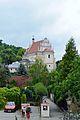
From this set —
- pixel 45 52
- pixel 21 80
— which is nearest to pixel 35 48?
pixel 45 52

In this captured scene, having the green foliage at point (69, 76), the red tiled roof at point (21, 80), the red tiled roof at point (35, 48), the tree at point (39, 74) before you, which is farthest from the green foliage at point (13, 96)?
the red tiled roof at point (35, 48)

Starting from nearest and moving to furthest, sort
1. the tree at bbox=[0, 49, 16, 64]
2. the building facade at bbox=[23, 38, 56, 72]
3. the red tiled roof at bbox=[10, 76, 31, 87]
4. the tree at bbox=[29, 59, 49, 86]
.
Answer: the tree at bbox=[29, 59, 49, 86] → the red tiled roof at bbox=[10, 76, 31, 87] → the building facade at bbox=[23, 38, 56, 72] → the tree at bbox=[0, 49, 16, 64]

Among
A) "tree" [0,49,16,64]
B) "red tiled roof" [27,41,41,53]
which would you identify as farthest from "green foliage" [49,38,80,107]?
"tree" [0,49,16,64]

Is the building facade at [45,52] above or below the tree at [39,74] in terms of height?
above

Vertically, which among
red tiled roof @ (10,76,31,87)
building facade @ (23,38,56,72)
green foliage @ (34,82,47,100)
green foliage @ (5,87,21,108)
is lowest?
green foliage @ (5,87,21,108)

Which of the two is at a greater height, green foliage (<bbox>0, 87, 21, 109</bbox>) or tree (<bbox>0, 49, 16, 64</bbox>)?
tree (<bbox>0, 49, 16, 64</bbox>)

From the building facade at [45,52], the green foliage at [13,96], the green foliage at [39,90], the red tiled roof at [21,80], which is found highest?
the building facade at [45,52]

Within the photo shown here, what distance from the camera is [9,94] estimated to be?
57750 millimetres

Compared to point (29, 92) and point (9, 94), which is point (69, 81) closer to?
point (9, 94)

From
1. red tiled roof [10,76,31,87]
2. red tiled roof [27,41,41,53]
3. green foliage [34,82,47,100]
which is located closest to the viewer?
green foliage [34,82,47,100]

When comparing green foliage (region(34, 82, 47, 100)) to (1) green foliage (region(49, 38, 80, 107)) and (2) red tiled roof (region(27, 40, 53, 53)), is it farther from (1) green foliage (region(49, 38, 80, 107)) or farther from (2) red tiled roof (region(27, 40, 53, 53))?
(2) red tiled roof (region(27, 40, 53, 53))

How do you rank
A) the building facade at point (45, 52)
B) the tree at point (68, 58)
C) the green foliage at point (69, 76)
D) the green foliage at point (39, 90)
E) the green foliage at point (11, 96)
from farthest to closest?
the building facade at point (45, 52) → the green foliage at point (39, 90) → the green foliage at point (11, 96) → the tree at point (68, 58) → the green foliage at point (69, 76)

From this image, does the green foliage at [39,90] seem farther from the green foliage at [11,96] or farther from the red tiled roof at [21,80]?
the red tiled roof at [21,80]

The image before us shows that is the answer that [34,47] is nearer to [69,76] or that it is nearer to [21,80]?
[21,80]
